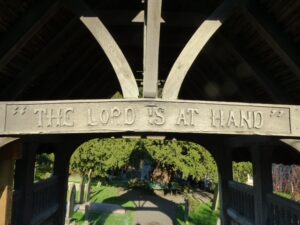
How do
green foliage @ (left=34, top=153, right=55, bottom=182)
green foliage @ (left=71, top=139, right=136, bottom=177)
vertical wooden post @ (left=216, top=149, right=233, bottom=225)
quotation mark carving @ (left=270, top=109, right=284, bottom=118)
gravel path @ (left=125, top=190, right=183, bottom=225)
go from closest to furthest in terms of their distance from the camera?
quotation mark carving @ (left=270, top=109, right=284, bottom=118), vertical wooden post @ (left=216, top=149, right=233, bottom=225), gravel path @ (left=125, top=190, right=183, bottom=225), green foliage @ (left=71, top=139, right=136, bottom=177), green foliage @ (left=34, top=153, right=55, bottom=182)

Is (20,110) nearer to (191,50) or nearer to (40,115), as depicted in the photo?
(40,115)

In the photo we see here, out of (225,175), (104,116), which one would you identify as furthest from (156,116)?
(225,175)

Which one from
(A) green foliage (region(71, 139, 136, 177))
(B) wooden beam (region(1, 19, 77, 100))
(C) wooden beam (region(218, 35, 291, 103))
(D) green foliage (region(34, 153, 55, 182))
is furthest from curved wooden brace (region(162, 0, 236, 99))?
(D) green foliage (region(34, 153, 55, 182))

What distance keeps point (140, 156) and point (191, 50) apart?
21.2 m

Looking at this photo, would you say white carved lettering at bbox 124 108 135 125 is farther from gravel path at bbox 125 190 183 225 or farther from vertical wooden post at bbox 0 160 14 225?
gravel path at bbox 125 190 183 225

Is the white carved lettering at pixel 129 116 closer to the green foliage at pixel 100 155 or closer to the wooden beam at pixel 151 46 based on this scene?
the wooden beam at pixel 151 46

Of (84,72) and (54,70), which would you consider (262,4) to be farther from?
(84,72)

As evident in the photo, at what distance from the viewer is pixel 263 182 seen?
7066 millimetres

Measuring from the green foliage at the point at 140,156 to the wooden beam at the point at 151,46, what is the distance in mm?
18578

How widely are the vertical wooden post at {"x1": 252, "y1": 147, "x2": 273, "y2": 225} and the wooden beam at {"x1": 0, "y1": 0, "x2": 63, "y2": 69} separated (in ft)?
16.5

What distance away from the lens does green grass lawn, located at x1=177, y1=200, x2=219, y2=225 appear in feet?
64.3

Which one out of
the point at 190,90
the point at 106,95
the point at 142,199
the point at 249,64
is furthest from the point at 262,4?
the point at 142,199

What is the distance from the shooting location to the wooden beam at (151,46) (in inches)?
151

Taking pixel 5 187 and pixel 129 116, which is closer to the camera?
pixel 129 116
